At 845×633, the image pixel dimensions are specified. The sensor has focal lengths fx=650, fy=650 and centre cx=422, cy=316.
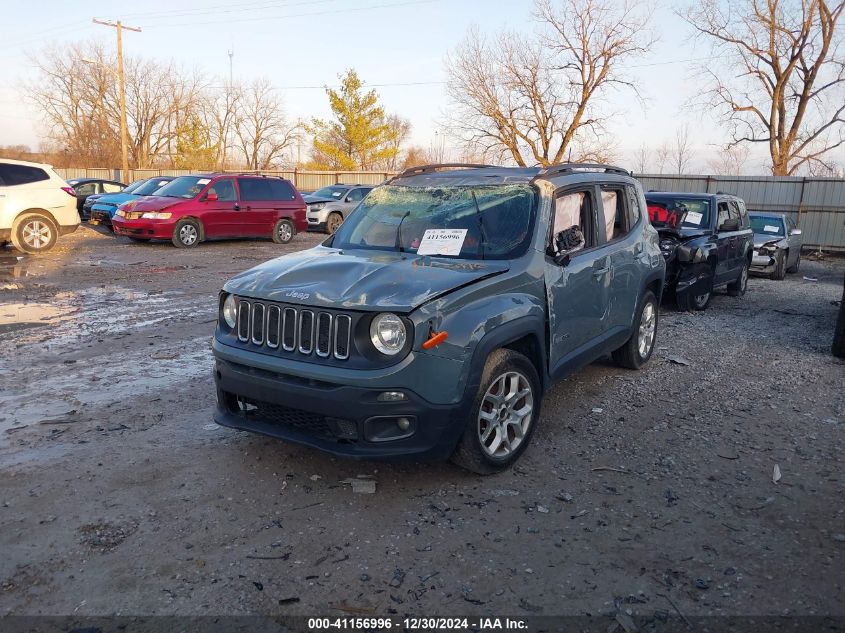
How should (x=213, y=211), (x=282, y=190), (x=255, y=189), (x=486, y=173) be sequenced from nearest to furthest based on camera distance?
(x=486, y=173) → (x=213, y=211) → (x=255, y=189) → (x=282, y=190)

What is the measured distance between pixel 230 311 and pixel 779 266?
13.4m

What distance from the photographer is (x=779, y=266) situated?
14062mm

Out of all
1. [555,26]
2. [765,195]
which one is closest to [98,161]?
[555,26]

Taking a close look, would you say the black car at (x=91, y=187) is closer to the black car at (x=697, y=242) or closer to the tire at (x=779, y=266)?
the black car at (x=697, y=242)

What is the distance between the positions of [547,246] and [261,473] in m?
2.42

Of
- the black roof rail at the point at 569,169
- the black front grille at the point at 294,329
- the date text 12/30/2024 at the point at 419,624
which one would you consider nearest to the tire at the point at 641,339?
the black roof rail at the point at 569,169

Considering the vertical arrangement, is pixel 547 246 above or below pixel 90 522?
above

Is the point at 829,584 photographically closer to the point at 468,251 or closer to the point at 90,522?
the point at 468,251

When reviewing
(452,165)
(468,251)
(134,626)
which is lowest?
(134,626)

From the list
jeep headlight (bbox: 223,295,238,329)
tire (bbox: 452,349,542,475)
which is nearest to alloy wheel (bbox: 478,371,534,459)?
tire (bbox: 452,349,542,475)

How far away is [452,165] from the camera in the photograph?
5395mm

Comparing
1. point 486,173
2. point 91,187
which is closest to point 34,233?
point 91,187

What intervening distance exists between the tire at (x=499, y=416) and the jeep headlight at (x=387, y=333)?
23.0 inches

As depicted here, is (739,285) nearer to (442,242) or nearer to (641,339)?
(641,339)
